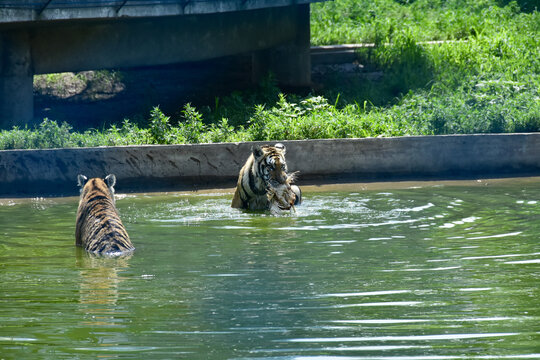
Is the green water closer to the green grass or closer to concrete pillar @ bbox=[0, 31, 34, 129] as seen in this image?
the green grass

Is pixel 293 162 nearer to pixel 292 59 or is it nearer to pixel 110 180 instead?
pixel 110 180

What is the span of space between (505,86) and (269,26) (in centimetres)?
528

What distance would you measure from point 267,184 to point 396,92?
26.0 ft

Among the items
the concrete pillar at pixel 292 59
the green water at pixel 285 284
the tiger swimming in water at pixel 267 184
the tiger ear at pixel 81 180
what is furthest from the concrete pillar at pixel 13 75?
the tiger ear at pixel 81 180

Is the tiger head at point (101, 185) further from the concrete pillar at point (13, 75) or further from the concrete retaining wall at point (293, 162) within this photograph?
the concrete pillar at point (13, 75)

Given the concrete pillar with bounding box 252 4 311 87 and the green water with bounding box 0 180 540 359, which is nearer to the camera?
the green water with bounding box 0 180 540 359

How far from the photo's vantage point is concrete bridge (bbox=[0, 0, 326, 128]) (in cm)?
1589

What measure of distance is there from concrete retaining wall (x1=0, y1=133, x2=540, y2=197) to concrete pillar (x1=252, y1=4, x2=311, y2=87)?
6.10 metres

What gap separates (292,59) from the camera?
20.5 m

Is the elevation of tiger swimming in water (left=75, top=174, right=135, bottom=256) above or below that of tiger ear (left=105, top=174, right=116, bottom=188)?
below

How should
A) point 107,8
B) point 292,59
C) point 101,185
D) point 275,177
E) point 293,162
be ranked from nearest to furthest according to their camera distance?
point 101,185, point 275,177, point 293,162, point 107,8, point 292,59

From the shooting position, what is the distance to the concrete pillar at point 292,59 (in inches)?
802

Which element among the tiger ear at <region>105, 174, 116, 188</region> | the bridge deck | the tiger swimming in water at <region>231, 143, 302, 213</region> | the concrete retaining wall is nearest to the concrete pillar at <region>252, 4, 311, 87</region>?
the bridge deck

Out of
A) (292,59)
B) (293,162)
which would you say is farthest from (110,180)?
(292,59)
